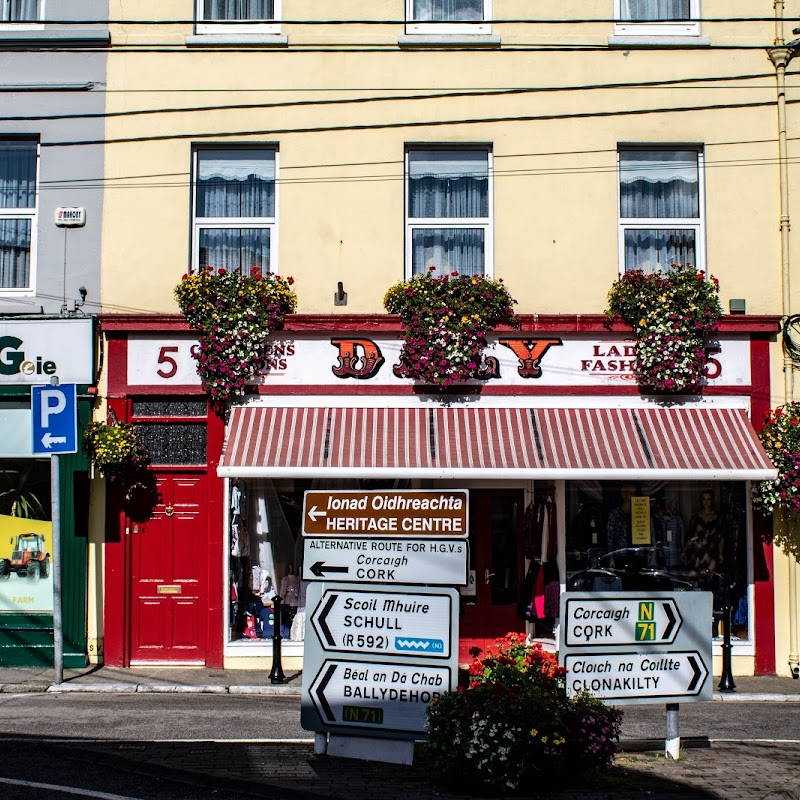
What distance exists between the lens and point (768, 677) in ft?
43.9

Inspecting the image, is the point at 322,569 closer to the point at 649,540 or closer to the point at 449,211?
the point at 649,540

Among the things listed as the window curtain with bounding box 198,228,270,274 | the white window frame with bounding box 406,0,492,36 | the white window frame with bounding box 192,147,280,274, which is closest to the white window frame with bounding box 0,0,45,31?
the white window frame with bounding box 192,147,280,274

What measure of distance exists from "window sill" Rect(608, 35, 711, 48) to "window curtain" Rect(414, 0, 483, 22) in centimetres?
180

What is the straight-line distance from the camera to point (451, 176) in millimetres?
14234

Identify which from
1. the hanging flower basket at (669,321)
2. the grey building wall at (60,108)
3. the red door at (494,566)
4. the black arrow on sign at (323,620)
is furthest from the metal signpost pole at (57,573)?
the hanging flower basket at (669,321)

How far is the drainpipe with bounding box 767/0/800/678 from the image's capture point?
13.5 m

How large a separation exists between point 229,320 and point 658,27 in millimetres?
6855

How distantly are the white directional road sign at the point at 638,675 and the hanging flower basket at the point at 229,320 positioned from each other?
657cm

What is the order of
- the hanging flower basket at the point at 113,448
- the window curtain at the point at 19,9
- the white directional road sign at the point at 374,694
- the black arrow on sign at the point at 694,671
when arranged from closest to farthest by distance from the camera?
the white directional road sign at the point at 374,694
the black arrow on sign at the point at 694,671
the hanging flower basket at the point at 113,448
the window curtain at the point at 19,9

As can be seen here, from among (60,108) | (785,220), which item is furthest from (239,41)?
(785,220)

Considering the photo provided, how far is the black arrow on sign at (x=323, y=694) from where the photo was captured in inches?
322

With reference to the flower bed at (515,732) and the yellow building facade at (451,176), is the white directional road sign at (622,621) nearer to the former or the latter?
the flower bed at (515,732)

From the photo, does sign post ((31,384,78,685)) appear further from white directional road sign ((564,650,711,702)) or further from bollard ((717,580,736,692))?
bollard ((717,580,736,692))

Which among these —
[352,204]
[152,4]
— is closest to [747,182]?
[352,204]
